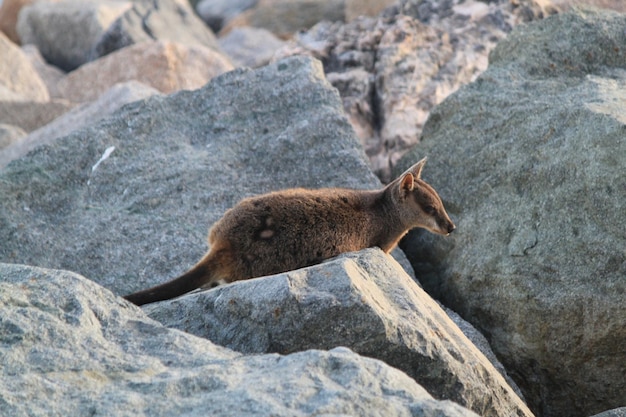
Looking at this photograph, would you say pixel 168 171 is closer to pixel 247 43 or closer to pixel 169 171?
pixel 169 171

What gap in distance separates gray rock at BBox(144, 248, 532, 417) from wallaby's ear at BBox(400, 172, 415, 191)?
2.03 metres

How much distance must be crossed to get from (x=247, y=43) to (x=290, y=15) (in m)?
3.00

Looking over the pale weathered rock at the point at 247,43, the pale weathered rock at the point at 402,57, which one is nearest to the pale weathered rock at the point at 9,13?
the pale weathered rock at the point at 247,43

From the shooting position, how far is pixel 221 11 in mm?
29047

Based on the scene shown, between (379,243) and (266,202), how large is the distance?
1274 millimetres

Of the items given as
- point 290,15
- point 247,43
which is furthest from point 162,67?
point 290,15

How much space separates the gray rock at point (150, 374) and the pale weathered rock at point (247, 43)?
14973 millimetres

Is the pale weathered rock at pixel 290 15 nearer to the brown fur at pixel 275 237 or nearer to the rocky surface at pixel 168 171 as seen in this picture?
the rocky surface at pixel 168 171

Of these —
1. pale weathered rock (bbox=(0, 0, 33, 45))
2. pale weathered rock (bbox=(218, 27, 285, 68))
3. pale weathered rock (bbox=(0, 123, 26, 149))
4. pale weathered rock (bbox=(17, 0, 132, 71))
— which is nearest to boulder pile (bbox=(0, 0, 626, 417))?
pale weathered rock (bbox=(0, 123, 26, 149))

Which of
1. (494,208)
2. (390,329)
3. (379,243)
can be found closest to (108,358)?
(390,329)

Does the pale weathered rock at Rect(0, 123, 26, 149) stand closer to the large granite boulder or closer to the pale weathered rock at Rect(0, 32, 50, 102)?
the pale weathered rock at Rect(0, 32, 50, 102)

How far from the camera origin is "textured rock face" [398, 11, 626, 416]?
7.24 metres

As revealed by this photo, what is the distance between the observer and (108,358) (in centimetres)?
475

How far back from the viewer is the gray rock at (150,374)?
13.9ft
